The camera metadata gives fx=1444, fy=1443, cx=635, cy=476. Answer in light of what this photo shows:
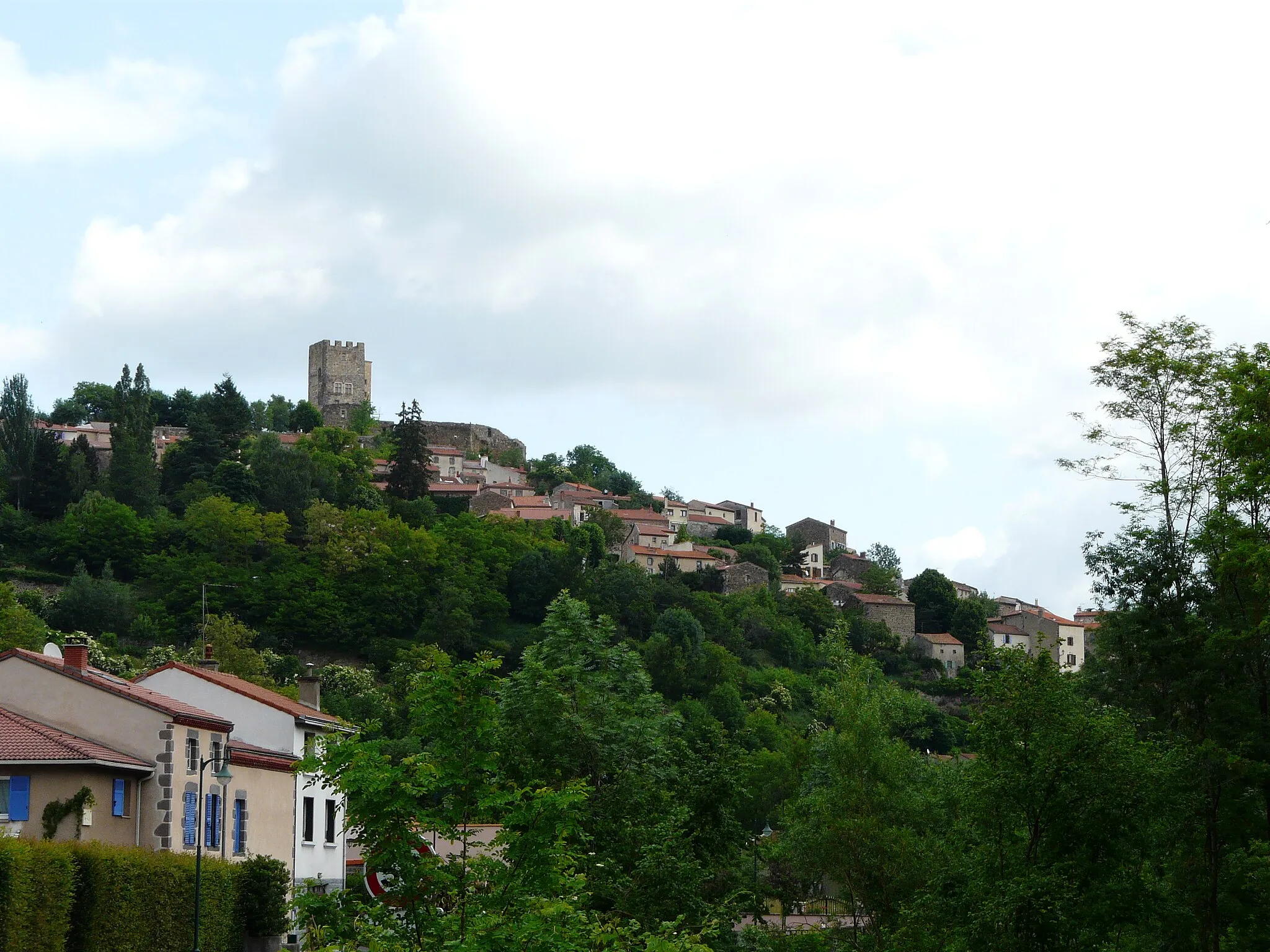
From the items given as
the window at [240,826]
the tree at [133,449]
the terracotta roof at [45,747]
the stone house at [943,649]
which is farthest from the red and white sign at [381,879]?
the stone house at [943,649]

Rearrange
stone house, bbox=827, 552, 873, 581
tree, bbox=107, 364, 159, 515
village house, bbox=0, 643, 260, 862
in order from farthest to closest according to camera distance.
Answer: stone house, bbox=827, 552, 873, 581, tree, bbox=107, 364, 159, 515, village house, bbox=0, 643, 260, 862

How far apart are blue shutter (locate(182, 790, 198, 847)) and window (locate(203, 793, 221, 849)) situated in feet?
0.82

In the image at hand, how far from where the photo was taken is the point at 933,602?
138125 mm

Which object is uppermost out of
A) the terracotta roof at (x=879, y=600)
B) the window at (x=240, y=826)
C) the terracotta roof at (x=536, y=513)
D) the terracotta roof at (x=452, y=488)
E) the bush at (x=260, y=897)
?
the terracotta roof at (x=452, y=488)

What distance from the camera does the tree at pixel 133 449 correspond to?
4227 inches

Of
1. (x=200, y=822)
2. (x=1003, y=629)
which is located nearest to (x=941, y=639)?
(x=1003, y=629)

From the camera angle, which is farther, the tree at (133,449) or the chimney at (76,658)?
the tree at (133,449)

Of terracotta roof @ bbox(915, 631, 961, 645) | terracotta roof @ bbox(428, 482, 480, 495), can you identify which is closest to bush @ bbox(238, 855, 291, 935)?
terracotta roof @ bbox(428, 482, 480, 495)

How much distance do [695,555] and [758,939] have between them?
108072 mm

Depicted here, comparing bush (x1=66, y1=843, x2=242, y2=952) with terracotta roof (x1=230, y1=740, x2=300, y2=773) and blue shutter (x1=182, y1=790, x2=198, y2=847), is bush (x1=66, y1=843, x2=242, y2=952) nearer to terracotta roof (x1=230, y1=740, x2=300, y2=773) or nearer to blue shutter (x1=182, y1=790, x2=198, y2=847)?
blue shutter (x1=182, y1=790, x2=198, y2=847)

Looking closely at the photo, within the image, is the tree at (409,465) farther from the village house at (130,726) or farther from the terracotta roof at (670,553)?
the village house at (130,726)

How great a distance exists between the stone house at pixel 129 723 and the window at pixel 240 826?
116 inches

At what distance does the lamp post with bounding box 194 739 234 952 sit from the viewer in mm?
25672

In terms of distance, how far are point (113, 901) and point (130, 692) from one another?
600cm
